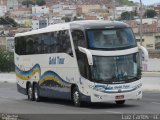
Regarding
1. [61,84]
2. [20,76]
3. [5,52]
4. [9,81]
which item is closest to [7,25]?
[5,52]

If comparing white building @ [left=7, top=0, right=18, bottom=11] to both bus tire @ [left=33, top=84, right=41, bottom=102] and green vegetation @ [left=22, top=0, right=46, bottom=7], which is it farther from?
bus tire @ [left=33, top=84, right=41, bottom=102]

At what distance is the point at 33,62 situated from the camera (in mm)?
27188

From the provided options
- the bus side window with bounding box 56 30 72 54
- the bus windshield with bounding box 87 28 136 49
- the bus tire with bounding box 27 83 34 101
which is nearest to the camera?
the bus windshield with bounding box 87 28 136 49

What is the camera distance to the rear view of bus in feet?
68.1

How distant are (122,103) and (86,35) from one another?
11.9ft

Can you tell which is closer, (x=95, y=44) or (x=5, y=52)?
(x=95, y=44)

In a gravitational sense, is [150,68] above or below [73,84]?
below

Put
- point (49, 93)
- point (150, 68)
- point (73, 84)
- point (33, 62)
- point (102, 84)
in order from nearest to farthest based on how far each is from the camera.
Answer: point (102, 84) < point (73, 84) < point (49, 93) < point (33, 62) < point (150, 68)

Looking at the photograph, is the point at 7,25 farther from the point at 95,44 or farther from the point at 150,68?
the point at 95,44

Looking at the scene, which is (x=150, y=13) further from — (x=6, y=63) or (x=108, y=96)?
(x=108, y=96)

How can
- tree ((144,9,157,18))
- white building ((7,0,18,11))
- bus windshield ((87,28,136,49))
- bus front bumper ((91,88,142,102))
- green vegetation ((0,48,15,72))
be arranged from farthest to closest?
white building ((7,0,18,11)) → tree ((144,9,157,18)) → green vegetation ((0,48,15,72)) → bus windshield ((87,28,136,49)) → bus front bumper ((91,88,142,102))

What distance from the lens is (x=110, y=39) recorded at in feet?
69.3

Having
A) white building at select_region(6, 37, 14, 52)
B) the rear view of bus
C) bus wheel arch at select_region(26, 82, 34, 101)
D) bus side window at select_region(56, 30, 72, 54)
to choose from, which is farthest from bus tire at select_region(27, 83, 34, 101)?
white building at select_region(6, 37, 14, 52)

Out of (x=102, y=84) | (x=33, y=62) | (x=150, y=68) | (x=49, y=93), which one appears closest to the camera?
(x=102, y=84)
